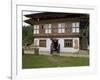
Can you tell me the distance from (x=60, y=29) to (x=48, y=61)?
49 cm

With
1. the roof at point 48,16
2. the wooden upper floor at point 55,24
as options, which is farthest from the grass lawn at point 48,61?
the roof at point 48,16

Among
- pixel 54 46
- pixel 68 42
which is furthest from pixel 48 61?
pixel 68 42

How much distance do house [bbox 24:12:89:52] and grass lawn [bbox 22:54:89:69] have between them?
0.12m

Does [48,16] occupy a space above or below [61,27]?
above

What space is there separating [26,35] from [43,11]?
409 mm

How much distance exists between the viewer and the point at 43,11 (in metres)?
2.83

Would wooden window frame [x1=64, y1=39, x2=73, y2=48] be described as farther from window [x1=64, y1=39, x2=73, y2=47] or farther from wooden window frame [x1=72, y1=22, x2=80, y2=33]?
wooden window frame [x1=72, y1=22, x2=80, y2=33]

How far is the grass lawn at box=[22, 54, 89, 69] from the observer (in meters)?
2.79

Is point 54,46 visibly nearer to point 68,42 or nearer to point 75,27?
point 68,42

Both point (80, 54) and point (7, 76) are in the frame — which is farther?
point (80, 54)

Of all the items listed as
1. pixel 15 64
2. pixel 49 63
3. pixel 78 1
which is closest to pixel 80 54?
pixel 49 63

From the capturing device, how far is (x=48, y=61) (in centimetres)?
288

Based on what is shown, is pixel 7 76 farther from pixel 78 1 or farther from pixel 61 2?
pixel 78 1
